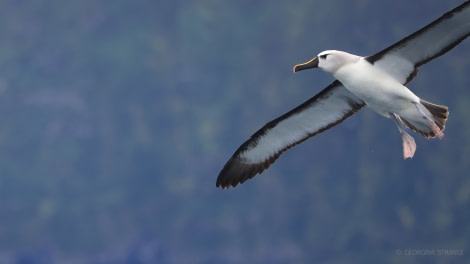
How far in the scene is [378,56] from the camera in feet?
21.5

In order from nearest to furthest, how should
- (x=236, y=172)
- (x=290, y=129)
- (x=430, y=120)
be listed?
(x=430, y=120) → (x=290, y=129) → (x=236, y=172)

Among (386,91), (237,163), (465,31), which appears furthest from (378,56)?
(237,163)

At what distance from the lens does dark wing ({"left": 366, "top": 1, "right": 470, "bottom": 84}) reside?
6.17 metres

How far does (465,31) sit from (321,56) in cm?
129

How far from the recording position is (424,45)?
6492 mm

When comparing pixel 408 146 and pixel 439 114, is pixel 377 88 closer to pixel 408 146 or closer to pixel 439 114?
pixel 439 114

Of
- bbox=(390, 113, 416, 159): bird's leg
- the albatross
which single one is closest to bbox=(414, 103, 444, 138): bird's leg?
the albatross

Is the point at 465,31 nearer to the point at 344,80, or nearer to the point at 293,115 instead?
the point at 344,80

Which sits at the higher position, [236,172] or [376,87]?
[236,172]

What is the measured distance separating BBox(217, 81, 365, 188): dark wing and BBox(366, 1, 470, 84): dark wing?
609mm

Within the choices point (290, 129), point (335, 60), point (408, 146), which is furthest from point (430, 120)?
point (290, 129)

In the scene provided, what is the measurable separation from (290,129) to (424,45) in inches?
64.5

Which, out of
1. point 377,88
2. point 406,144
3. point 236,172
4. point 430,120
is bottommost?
point 430,120

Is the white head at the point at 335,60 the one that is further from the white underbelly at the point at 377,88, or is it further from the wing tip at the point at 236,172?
the wing tip at the point at 236,172
